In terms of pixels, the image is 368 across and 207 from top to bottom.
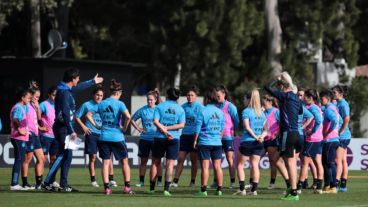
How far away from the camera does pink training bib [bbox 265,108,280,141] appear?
2322cm

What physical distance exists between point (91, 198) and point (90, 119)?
2.44 meters

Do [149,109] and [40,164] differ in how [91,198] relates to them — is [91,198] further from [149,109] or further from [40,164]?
[149,109]

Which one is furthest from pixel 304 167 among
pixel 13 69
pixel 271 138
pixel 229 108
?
pixel 13 69

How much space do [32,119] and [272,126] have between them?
196 inches

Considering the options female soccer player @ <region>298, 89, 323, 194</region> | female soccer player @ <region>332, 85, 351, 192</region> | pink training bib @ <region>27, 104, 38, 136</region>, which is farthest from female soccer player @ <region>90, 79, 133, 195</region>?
female soccer player @ <region>332, 85, 351, 192</region>

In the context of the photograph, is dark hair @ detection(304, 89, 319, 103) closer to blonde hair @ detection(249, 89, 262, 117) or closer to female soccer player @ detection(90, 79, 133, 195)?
blonde hair @ detection(249, 89, 262, 117)

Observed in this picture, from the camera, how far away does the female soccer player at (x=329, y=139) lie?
933 inches

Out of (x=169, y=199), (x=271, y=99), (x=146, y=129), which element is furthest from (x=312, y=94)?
(x=169, y=199)

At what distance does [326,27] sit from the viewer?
51.5m

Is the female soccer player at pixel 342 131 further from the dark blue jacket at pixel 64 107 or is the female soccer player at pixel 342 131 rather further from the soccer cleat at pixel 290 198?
the dark blue jacket at pixel 64 107

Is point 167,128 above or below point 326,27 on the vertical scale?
below

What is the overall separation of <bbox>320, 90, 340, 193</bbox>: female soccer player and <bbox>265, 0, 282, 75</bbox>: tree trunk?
27.4 metres

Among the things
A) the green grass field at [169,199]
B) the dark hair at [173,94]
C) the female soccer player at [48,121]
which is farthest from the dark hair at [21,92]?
the dark hair at [173,94]

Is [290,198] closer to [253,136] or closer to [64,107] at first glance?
[253,136]
